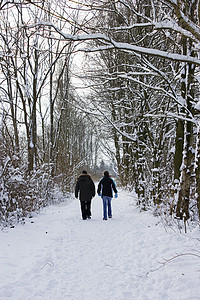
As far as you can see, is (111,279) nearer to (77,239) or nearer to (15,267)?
(15,267)

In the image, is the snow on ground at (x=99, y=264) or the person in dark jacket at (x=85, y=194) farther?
the person in dark jacket at (x=85, y=194)

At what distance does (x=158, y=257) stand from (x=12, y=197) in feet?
14.4

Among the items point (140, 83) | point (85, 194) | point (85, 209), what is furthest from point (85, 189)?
point (140, 83)

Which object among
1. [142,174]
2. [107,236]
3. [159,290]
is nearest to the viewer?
[159,290]

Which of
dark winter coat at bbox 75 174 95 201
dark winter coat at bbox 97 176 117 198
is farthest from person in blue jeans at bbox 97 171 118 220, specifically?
dark winter coat at bbox 75 174 95 201

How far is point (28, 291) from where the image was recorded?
307cm

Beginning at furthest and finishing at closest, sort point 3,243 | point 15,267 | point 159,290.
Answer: point 3,243
point 15,267
point 159,290

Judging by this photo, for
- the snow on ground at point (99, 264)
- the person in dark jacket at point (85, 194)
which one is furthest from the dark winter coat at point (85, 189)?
the snow on ground at point (99, 264)

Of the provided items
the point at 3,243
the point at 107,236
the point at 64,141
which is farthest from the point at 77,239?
the point at 64,141

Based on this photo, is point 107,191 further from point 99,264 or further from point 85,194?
point 99,264

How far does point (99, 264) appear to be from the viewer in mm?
4070

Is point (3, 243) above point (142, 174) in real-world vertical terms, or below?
below

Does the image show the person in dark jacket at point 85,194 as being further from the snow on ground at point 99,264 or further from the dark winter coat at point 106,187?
the snow on ground at point 99,264

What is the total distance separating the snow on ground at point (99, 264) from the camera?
9.95ft
